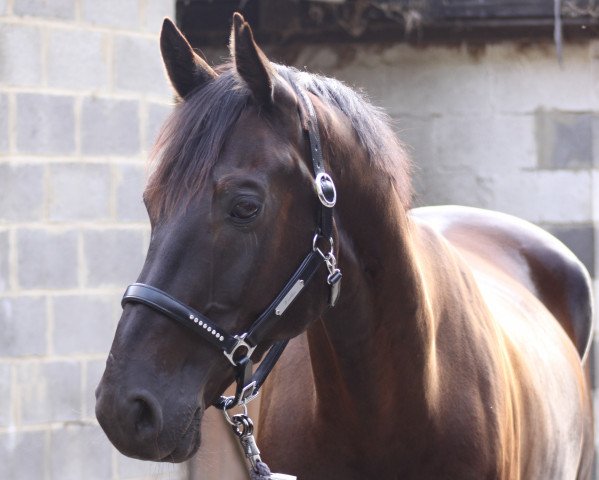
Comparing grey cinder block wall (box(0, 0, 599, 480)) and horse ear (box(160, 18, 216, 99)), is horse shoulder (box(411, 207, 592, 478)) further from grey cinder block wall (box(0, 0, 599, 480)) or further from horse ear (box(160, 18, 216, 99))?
horse ear (box(160, 18, 216, 99))

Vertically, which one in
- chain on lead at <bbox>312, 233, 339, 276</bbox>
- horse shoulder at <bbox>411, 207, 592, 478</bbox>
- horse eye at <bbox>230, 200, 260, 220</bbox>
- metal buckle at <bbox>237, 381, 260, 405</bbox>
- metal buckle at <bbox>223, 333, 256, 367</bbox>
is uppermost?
horse eye at <bbox>230, 200, 260, 220</bbox>

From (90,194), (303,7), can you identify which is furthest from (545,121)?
(90,194)

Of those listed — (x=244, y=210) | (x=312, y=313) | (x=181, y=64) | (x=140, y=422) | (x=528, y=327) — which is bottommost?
(x=528, y=327)

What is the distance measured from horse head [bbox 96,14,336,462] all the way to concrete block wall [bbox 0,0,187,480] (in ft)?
6.56

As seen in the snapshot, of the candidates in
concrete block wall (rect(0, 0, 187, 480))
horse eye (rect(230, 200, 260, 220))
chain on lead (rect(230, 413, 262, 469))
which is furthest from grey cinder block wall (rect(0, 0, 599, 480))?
horse eye (rect(230, 200, 260, 220))

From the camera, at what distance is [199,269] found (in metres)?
1.83

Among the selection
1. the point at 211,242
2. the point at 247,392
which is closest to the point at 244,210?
the point at 211,242

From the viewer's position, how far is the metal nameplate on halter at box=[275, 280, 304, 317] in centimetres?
192

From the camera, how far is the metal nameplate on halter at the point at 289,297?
1.92 metres

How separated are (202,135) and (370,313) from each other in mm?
556

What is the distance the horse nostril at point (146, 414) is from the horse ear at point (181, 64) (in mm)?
657

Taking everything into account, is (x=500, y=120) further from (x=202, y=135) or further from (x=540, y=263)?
(x=202, y=135)

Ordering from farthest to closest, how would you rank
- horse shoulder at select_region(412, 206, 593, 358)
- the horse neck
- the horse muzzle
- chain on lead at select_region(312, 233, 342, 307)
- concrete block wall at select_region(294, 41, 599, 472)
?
concrete block wall at select_region(294, 41, 599, 472) → horse shoulder at select_region(412, 206, 593, 358) → the horse neck → chain on lead at select_region(312, 233, 342, 307) → the horse muzzle

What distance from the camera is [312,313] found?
2.01 m
